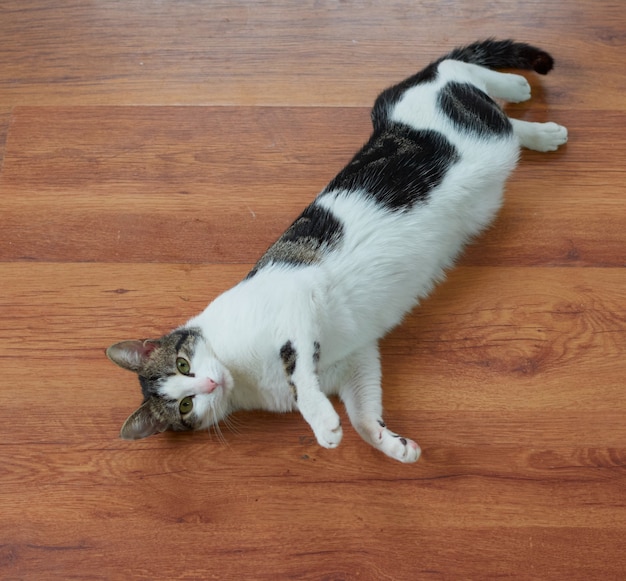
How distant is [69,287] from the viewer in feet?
6.57

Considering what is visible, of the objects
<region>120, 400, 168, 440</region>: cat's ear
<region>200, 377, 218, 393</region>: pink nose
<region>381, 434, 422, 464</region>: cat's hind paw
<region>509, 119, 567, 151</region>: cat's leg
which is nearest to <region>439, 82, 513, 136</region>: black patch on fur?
<region>509, 119, 567, 151</region>: cat's leg

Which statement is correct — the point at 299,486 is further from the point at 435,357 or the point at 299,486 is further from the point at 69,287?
the point at 69,287

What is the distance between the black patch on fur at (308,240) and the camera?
1.70 metres

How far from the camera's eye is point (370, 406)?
68.1 inches

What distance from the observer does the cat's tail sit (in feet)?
6.95

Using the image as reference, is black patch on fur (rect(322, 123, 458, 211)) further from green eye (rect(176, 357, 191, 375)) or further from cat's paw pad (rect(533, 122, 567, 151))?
green eye (rect(176, 357, 191, 375))

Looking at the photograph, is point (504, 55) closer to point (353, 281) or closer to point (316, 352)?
point (353, 281)

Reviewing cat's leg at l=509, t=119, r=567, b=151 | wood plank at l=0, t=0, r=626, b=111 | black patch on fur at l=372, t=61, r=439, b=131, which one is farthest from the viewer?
wood plank at l=0, t=0, r=626, b=111

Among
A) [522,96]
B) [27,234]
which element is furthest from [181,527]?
[522,96]

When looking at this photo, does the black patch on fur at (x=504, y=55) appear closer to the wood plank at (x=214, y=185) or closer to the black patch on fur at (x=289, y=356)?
the wood plank at (x=214, y=185)

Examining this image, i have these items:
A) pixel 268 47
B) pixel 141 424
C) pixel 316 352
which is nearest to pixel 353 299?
pixel 316 352

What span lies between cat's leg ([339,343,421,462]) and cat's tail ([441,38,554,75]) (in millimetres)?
1057

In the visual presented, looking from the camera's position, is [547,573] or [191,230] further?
[191,230]

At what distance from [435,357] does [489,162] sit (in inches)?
23.6
